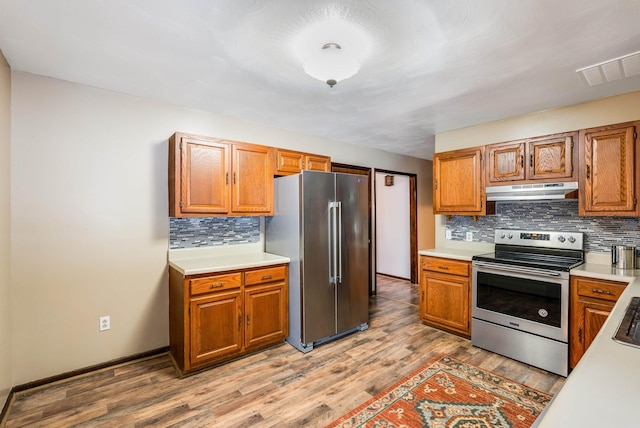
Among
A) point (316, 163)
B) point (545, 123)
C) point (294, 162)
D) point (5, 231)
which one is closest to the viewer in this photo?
point (5, 231)

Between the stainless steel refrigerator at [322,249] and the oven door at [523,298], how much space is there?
3.92ft

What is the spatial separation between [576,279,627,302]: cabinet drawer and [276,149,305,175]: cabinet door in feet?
9.12

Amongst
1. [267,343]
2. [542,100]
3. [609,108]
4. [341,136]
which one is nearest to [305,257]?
[267,343]

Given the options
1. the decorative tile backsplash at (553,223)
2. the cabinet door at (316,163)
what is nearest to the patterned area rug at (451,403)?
the decorative tile backsplash at (553,223)

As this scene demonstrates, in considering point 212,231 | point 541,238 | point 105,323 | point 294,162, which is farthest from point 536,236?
point 105,323

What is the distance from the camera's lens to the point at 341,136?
4.10 meters

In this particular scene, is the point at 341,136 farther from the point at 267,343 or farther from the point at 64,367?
the point at 64,367

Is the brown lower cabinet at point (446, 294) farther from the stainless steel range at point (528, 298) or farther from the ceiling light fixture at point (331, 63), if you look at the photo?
the ceiling light fixture at point (331, 63)

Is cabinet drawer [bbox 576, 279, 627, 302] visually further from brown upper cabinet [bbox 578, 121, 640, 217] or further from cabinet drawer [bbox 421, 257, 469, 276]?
cabinet drawer [bbox 421, 257, 469, 276]

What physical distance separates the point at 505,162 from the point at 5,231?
4.32 metres

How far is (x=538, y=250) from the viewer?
3037 millimetres

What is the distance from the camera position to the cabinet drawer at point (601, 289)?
2.25 meters

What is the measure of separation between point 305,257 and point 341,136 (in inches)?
76.4

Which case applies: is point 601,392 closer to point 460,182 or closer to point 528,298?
point 528,298
